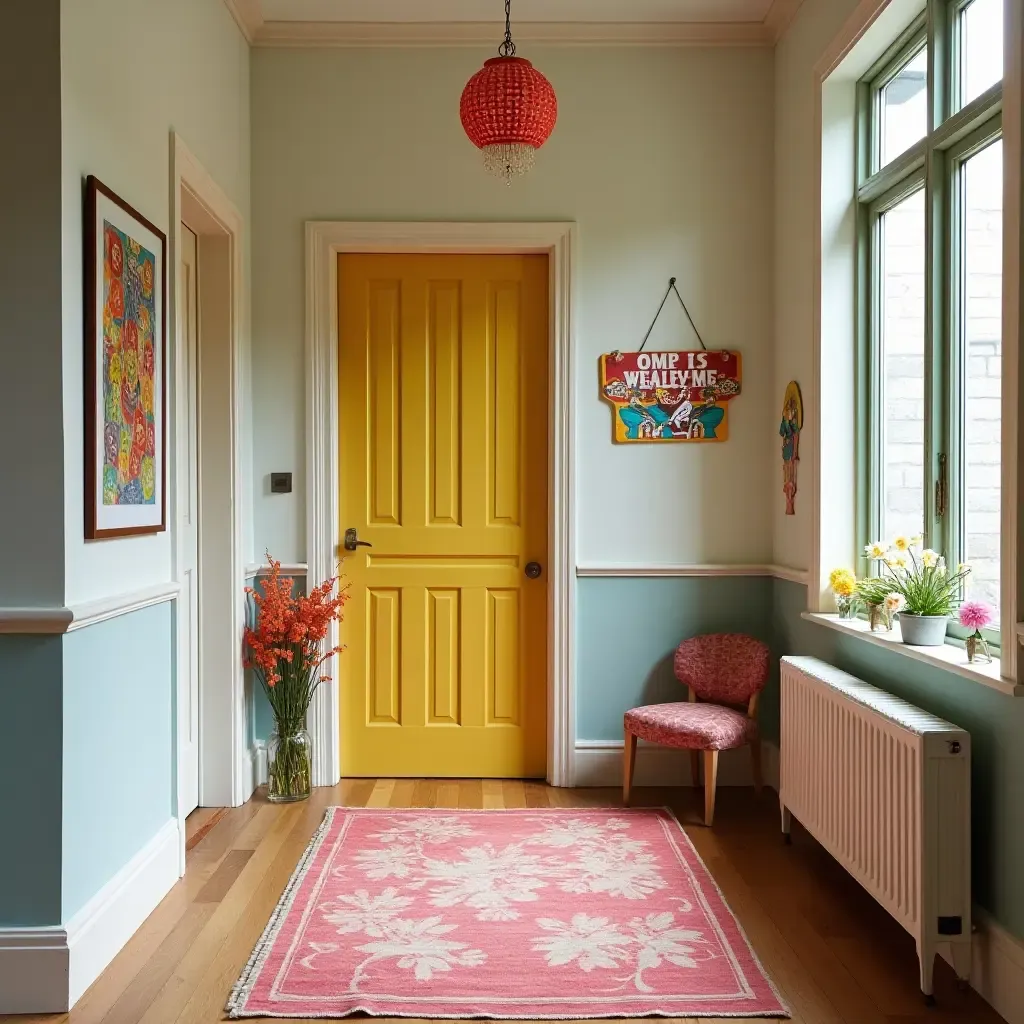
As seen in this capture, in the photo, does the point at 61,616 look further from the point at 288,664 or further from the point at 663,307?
the point at 663,307

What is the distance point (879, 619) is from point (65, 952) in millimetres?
2386

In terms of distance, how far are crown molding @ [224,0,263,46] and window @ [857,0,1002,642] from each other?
2319 millimetres

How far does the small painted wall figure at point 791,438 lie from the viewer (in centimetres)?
384

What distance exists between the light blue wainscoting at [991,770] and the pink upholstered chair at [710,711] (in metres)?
0.90

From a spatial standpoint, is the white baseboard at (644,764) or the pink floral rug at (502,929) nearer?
the pink floral rug at (502,929)

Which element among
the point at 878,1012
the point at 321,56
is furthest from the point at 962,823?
the point at 321,56

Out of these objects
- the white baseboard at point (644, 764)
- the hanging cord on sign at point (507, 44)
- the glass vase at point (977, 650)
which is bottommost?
the white baseboard at point (644, 764)

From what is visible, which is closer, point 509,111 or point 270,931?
point 270,931

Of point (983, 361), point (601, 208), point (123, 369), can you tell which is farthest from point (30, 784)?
point (601, 208)

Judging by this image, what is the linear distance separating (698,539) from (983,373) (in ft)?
5.41

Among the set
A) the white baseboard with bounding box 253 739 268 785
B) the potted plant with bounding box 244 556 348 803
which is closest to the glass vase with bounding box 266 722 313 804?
the potted plant with bounding box 244 556 348 803

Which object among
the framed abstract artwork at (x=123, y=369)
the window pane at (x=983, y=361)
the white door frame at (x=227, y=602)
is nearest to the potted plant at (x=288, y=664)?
the white door frame at (x=227, y=602)

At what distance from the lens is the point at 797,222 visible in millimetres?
3871

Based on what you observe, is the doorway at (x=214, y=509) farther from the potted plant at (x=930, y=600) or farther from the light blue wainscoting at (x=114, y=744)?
the potted plant at (x=930, y=600)
